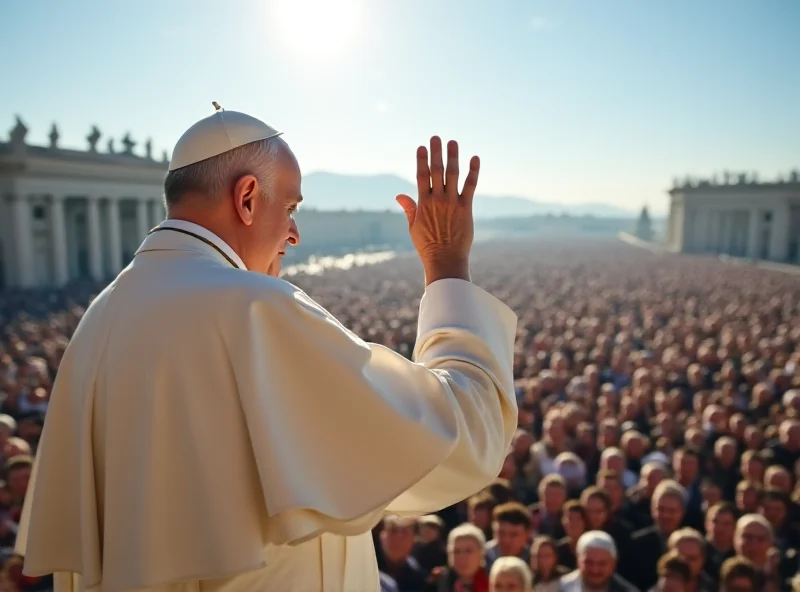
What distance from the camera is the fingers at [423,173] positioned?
200 centimetres

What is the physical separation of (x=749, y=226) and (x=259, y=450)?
292ft

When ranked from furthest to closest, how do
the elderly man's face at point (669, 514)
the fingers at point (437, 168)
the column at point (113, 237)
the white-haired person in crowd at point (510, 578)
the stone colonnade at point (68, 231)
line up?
the column at point (113, 237) < the stone colonnade at point (68, 231) < the elderly man's face at point (669, 514) < the white-haired person in crowd at point (510, 578) < the fingers at point (437, 168)

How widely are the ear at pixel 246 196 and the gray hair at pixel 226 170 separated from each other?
3 centimetres

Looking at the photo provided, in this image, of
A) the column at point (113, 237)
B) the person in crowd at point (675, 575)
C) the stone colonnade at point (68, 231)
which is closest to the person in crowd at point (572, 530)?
the person in crowd at point (675, 575)

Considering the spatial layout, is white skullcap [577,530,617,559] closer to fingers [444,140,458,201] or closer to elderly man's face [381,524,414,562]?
elderly man's face [381,524,414,562]

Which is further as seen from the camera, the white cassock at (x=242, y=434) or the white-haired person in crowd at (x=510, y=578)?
the white-haired person in crowd at (x=510, y=578)

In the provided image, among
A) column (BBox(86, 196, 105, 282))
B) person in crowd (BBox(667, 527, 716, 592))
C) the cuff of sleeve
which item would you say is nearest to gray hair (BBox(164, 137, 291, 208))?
the cuff of sleeve

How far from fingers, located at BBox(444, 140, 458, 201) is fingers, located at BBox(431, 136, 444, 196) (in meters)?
0.02

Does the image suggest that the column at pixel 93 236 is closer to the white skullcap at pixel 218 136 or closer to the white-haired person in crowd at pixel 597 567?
the white-haired person in crowd at pixel 597 567

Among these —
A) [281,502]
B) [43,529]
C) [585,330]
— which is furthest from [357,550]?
[585,330]

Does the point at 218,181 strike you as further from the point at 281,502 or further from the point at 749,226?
the point at 749,226

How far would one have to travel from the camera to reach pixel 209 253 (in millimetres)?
1779

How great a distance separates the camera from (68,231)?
47656mm

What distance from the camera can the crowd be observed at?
5.25 m
